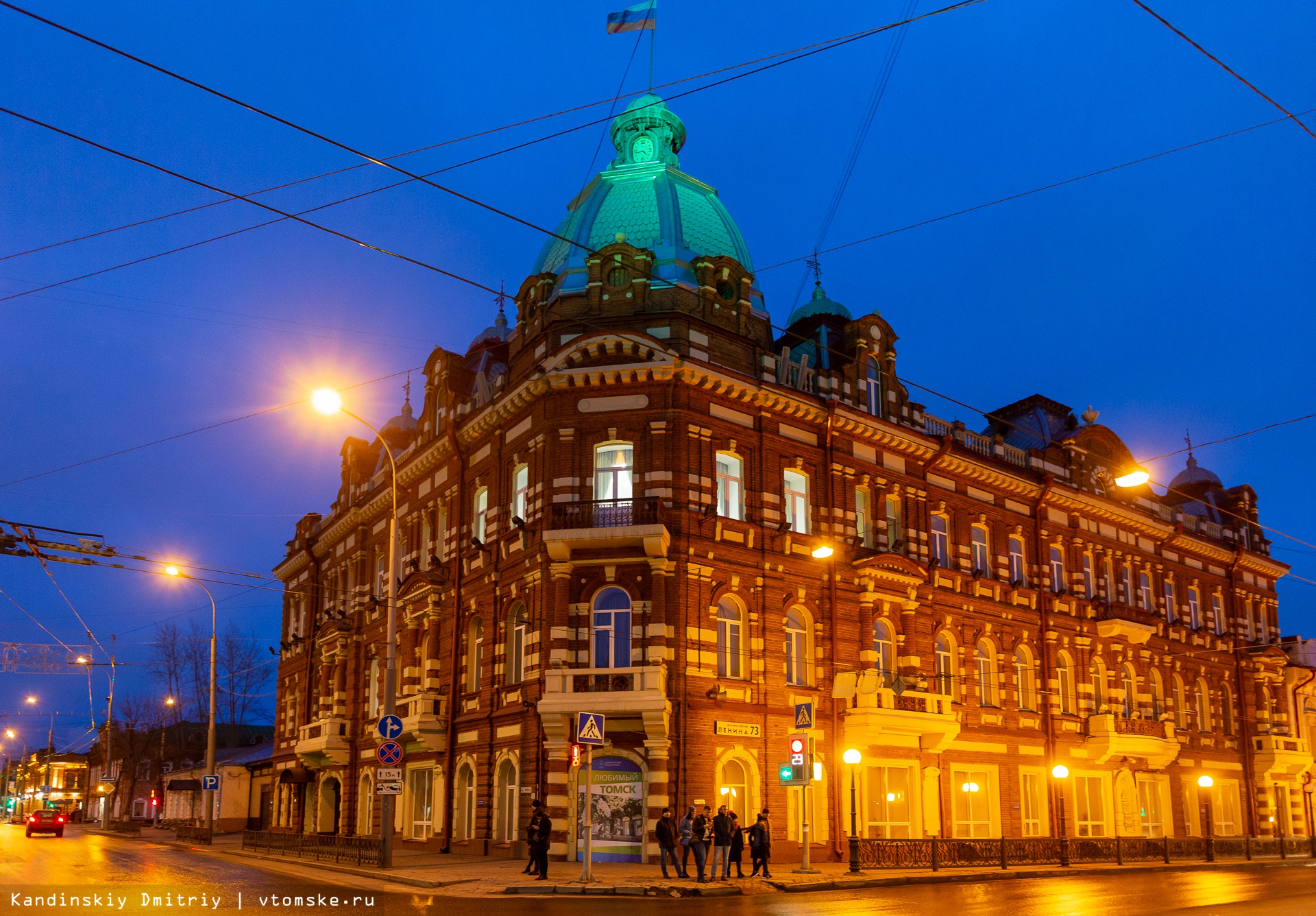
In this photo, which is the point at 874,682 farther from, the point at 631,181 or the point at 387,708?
the point at 631,181

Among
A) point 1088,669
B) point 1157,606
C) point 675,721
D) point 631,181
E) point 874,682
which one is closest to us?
point 675,721

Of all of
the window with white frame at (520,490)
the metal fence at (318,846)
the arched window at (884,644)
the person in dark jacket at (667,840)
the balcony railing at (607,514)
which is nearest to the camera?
the person in dark jacket at (667,840)

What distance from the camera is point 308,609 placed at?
53.6 m

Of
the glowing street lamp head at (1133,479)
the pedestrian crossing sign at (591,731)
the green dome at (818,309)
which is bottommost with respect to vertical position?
the pedestrian crossing sign at (591,731)

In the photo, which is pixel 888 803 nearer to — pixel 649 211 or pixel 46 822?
pixel 649 211

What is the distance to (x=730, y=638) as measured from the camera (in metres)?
31.4

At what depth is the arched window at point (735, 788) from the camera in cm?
2970

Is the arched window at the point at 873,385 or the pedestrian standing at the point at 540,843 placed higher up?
the arched window at the point at 873,385

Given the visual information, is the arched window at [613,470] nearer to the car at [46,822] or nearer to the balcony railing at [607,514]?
the balcony railing at [607,514]

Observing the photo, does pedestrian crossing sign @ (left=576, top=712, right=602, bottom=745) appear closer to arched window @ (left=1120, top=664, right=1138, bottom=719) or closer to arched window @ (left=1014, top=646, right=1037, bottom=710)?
arched window @ (left=1014, top=646, right=1037, bottom=710)

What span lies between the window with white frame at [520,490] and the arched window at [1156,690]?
2765cm

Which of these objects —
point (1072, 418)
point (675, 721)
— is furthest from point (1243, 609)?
point (675, 721)

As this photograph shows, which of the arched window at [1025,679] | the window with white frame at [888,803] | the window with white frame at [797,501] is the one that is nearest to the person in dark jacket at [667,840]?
the window with white frame at [888,803]

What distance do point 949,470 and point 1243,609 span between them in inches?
908
